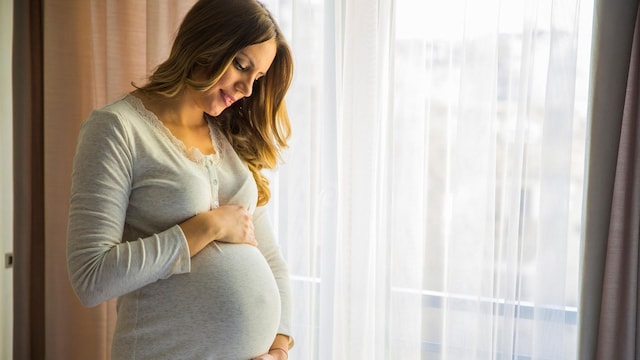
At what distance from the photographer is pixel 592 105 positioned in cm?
160

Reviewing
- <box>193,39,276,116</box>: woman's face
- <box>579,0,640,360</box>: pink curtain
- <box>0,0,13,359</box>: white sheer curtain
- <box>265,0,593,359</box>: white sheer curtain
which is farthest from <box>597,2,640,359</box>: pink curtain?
<box>0,0,13,359</box>: white sheer curtain

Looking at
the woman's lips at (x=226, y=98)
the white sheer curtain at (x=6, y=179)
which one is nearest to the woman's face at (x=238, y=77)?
the woman's lips at (x=226, y=98)

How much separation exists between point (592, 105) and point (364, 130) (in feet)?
2.03

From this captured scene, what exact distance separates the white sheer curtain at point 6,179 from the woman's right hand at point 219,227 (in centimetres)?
130

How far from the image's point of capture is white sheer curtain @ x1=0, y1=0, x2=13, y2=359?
84.7 inches

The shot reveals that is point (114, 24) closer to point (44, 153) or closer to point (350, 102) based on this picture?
point (44, 153)

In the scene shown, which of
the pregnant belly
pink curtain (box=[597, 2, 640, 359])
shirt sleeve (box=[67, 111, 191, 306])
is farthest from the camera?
pink curtain (box=[597, 2, 640, 359])

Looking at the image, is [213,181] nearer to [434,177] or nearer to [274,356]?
[274,356]

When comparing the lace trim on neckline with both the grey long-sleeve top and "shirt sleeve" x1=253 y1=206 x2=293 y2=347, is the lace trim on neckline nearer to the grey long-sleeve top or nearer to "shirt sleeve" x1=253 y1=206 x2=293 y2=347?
the grey long-sleeve top

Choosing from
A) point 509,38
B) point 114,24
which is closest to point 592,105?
point 509,38

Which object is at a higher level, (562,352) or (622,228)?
(622,228)

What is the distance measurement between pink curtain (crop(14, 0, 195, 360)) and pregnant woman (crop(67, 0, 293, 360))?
0.84 meters

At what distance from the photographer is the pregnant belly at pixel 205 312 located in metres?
1.18

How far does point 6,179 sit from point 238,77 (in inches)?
53.2
